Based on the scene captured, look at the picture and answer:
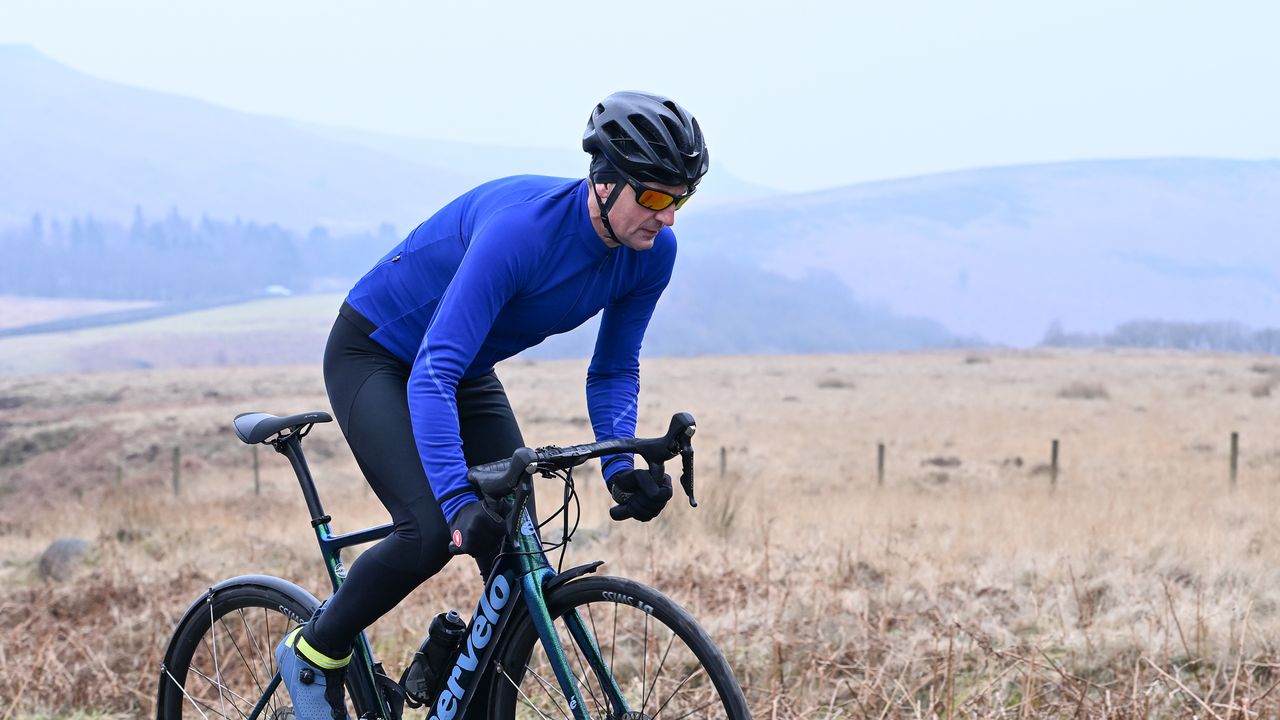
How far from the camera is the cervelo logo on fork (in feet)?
10.3

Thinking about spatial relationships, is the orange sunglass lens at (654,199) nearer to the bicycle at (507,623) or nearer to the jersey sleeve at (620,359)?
the jersey sleeve at (620,359)

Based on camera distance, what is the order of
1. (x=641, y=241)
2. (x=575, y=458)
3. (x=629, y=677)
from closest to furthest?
(x=575, y=458)
(x=641, y=241)
(x=629, y=677)

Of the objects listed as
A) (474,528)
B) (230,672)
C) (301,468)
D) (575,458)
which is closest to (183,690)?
(301,468)

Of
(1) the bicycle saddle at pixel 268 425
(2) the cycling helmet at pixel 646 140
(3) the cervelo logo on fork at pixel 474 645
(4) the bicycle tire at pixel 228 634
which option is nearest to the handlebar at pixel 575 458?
(3) the cervelo logo on fork at pixel 474 645

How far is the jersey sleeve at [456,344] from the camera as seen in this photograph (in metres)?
2.89

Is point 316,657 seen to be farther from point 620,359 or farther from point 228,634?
point 620,359

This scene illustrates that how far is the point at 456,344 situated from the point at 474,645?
2.79 feet

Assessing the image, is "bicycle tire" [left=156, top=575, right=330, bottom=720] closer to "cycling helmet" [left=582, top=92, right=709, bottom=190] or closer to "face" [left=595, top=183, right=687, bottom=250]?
"face" [left=595, top=183, right=687, bottom=250]

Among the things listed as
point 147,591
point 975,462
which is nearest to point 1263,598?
point 147,591

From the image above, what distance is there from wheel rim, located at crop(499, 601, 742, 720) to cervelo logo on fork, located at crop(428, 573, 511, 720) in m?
0.10

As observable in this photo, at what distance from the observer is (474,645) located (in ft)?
10.4

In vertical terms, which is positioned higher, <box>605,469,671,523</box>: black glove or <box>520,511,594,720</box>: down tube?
<box>605,469,671,523</box>: black glove

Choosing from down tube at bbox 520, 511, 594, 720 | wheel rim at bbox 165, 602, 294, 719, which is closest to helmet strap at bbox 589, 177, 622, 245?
down tube at bbox 520, 511, 594, 720

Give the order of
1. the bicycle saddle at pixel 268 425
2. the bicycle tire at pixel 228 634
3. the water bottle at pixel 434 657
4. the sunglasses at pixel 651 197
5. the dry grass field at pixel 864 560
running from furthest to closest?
1. the dry grass field at pixel 864 560
2. the bicycle tire at pixel 228 634
3. the bicycle saddle at pixel 268 425
4. the water bottle at pixel 434 657
5. the sunglasses at pixel 651 197
